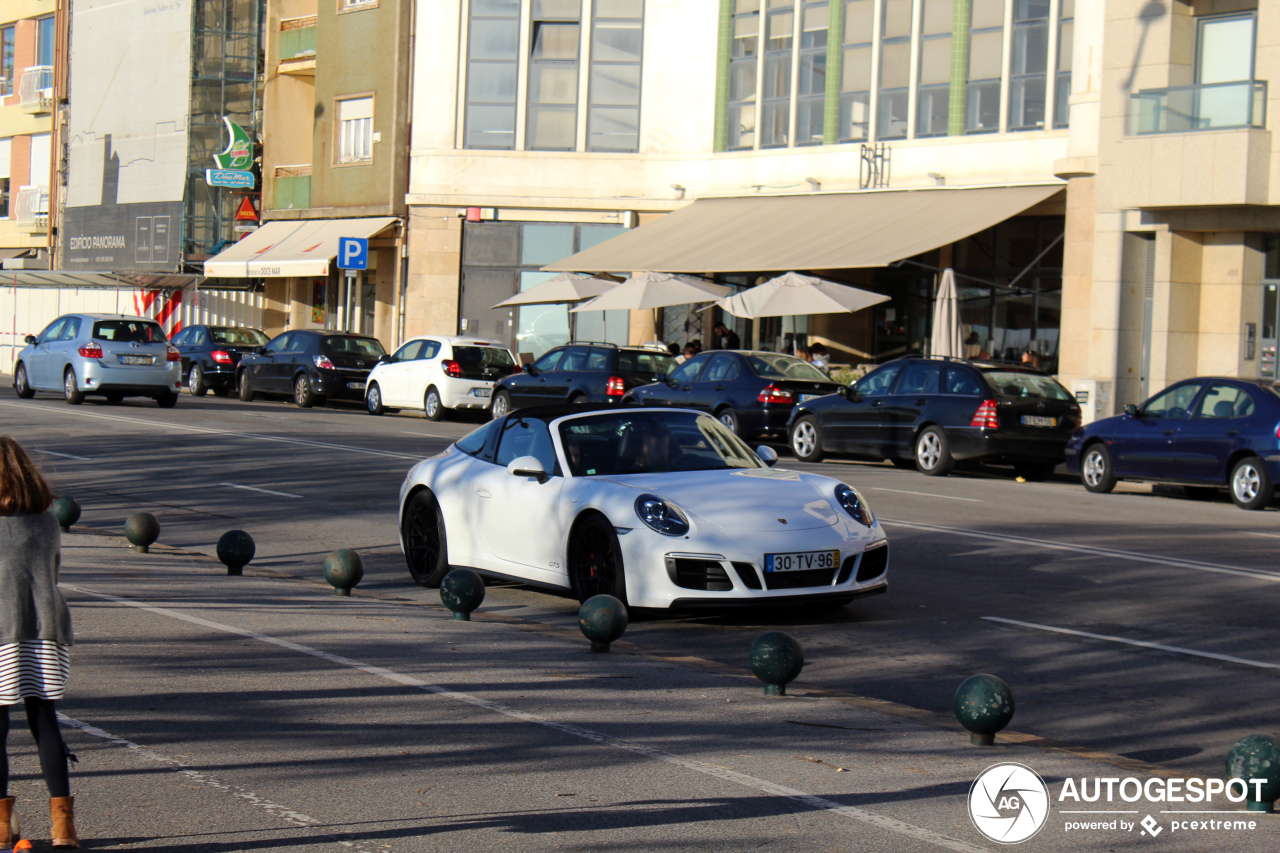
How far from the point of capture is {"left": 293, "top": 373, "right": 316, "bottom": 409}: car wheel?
31266 mm

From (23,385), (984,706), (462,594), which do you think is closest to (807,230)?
(23,385)

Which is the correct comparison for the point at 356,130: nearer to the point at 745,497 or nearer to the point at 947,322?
the point at 947,322

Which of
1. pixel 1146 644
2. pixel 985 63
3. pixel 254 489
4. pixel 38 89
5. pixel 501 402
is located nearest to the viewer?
pixel 1146 644

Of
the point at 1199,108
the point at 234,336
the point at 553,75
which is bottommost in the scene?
the point at 234,336

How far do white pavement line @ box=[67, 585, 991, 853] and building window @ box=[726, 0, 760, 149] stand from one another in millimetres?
27459

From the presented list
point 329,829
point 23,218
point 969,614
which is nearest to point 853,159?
point 969,614

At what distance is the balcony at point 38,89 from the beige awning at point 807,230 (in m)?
30.4

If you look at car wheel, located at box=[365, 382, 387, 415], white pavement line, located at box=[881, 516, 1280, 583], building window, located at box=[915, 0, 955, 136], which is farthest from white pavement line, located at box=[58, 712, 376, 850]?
building window, located at box=[915, 0, 955, 136]

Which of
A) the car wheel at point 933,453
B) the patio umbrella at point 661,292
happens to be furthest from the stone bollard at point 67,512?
the patio umbrella at point 661,292

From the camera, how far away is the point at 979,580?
35.2 feet

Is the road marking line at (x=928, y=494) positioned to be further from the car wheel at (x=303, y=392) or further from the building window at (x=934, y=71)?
the car wheel at (x=303, y=392)

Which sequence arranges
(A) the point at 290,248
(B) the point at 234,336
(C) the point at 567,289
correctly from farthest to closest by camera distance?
(A) the point at 290,248 < (B) the point at 234,336 < (C) the point at 567,289

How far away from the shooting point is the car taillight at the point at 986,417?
762 inches

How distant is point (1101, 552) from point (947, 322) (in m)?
14.2
